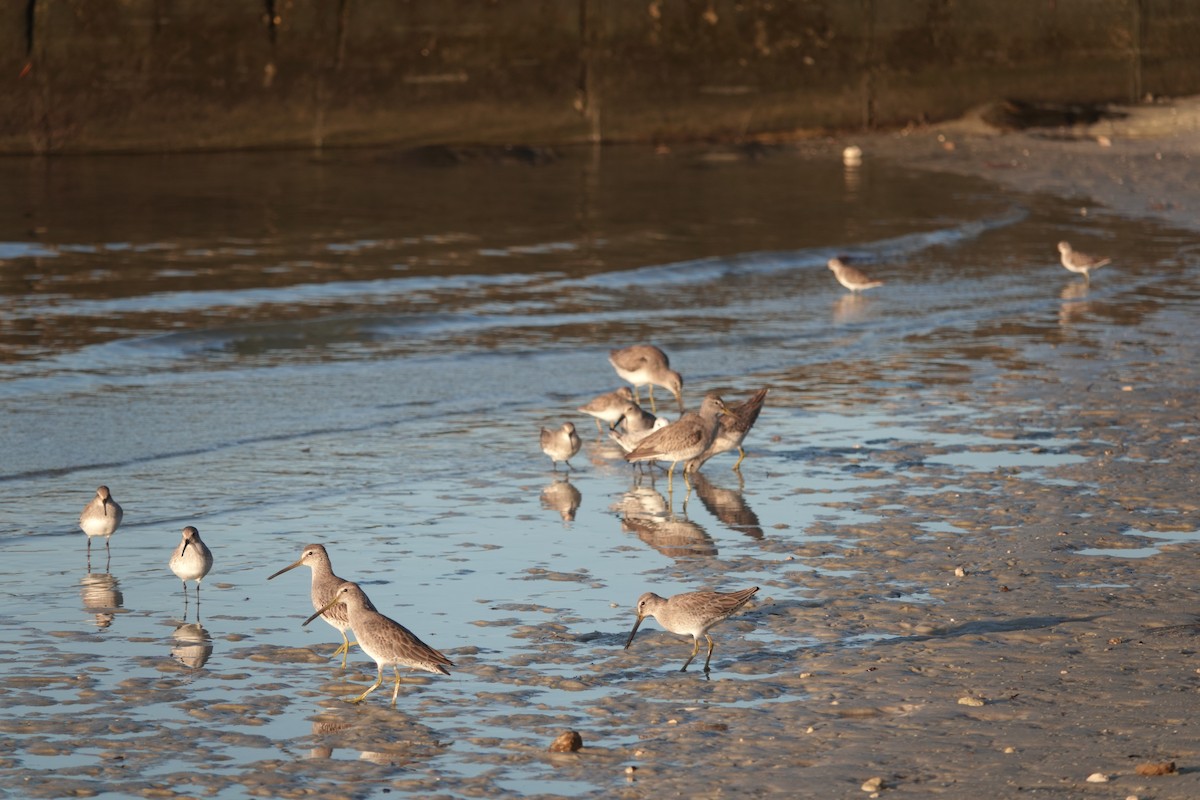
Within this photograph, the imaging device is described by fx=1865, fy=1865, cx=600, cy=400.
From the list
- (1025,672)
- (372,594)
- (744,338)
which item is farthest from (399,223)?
(1025,672)

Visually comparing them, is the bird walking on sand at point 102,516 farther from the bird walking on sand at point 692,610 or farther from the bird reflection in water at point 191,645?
the bird walking on sand at point 692,610

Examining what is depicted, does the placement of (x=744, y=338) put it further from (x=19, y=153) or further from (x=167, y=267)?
(x=19, y=153)

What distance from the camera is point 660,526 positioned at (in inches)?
385

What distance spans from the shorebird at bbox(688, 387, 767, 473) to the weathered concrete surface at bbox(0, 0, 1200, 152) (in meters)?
20.2

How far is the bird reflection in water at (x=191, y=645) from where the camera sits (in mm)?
7410

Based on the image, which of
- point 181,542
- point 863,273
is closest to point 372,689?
point 181,542

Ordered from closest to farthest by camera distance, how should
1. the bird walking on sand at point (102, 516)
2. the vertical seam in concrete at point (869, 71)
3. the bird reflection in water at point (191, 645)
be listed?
the bird reflection in water at point (191, 645)
the bird walking on sand at point (102, 516)
the vertical seam in concrete at point (869, 71)

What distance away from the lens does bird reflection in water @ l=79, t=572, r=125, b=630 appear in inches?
317

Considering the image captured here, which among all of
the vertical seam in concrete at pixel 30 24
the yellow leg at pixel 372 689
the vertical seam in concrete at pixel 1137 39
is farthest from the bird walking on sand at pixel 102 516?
the vertical seam in concrete at pixel 1137 39

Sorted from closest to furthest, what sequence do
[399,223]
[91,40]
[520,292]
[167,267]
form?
1. [520,292]
2. [167,267]
3. [399,223]
4. [91,40]

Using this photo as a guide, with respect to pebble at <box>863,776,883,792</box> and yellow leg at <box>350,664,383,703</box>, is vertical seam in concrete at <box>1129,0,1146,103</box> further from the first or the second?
pebble at <box>863,776,883,792</box>

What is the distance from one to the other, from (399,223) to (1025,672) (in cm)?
1705

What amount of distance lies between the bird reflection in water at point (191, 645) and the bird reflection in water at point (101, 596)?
0.36 m

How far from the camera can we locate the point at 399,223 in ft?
76.5
